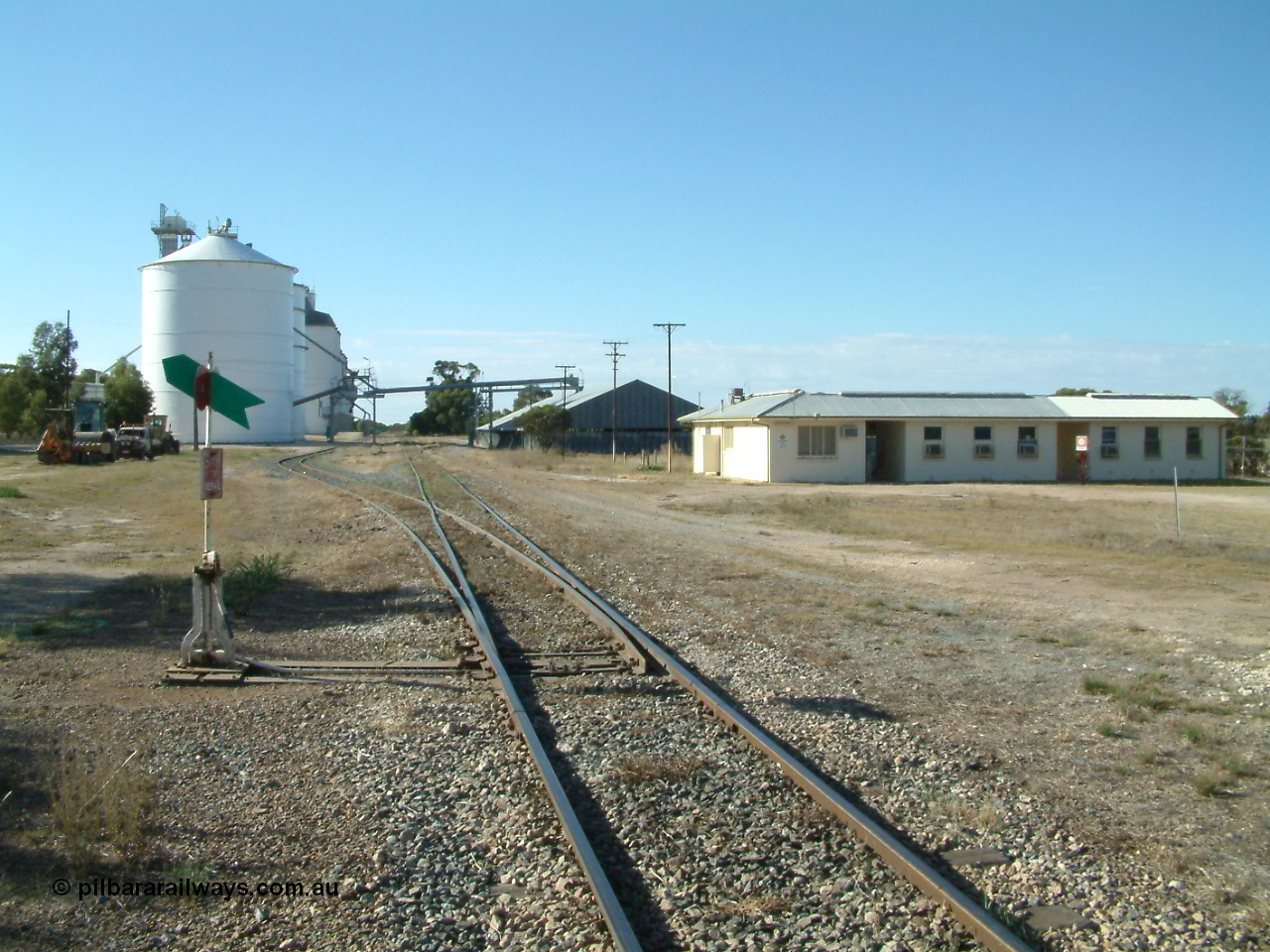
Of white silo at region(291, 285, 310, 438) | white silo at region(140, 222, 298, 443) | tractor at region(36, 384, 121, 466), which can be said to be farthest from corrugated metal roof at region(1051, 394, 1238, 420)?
white silo at region(291, 285, 310, 438)

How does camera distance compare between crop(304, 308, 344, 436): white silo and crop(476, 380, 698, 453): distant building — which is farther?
crop(304, 308, 344, 436): white silo

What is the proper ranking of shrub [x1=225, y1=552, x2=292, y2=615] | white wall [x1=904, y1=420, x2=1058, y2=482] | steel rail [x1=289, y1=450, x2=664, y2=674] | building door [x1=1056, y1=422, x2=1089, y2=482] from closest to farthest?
steel rail [x1=289, y1=450, x2=664, y2=674]
shrub [x1=225, y1=552, x2=292, y2=615]
white wall [x1=904, y1=420, x2=1058, y2=482]
building door [x1=1056, y1=422, x2=1089, y2=482]

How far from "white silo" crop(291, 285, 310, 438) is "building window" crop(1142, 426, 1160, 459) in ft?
218

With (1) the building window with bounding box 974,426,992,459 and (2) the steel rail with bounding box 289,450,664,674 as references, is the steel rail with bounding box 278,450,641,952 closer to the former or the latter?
(2) the steel rail with bounding box 289,450,664,674

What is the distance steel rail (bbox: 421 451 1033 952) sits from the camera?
439cm

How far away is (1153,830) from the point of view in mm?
5707

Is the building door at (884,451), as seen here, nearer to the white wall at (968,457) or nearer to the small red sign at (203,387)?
the white wall at (968,457)

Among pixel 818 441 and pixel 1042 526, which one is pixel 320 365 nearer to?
pixel 818 441

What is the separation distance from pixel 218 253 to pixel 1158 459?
68.3m

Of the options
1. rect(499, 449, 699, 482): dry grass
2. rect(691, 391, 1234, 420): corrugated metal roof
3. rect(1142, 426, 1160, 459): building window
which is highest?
rect(691, 391, 1234, 420): corrugated metal roof

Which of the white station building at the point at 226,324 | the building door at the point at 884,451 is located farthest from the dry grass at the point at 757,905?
the white station building at the point at 226,324

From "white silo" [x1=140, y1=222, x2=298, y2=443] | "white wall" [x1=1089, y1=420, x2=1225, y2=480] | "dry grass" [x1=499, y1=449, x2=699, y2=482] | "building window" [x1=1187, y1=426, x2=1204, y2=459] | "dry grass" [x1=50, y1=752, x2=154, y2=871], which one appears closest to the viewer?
"dry grass" [x1=50, y1=752, x2=154, y2=871]

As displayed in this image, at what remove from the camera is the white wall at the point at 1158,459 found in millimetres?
42406

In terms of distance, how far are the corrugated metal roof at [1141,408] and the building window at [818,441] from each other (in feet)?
30.2
